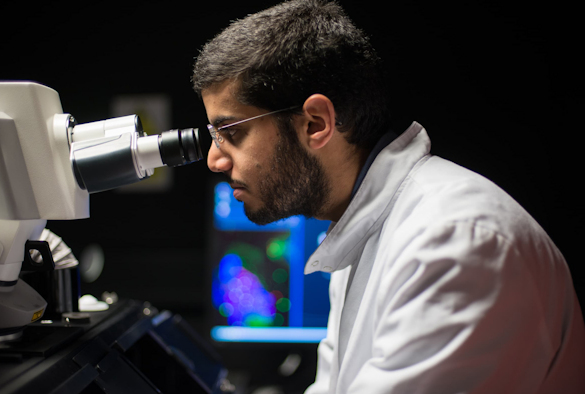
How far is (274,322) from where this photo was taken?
85.0 inches

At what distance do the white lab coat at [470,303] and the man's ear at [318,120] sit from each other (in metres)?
0.26

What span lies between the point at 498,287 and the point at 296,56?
2.17 ft

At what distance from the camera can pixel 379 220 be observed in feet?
3.42

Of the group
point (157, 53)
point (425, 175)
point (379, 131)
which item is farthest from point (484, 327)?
point (157, 53)

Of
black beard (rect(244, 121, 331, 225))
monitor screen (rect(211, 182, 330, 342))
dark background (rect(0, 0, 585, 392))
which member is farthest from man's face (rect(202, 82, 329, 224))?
dark background (rect(0, 0, 585, 392))

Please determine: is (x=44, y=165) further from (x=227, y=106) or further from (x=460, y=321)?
(x=460, y=321)

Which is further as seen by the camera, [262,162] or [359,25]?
[359,25]

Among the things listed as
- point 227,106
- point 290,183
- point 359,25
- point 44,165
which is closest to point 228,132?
point 227,106

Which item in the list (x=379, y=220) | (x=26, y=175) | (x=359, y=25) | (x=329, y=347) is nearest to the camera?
(x=26, y=175)

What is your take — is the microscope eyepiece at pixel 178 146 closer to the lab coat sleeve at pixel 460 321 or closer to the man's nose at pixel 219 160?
the man's nose at pixel 219 160

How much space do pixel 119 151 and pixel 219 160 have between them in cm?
31

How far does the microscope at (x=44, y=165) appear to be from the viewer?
2.70 feet

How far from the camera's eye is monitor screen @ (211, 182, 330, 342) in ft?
7.04

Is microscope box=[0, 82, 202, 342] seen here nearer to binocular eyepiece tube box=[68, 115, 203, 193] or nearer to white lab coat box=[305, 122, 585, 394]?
binocular eyepiece tube box=[68, 115, 203, 193]
